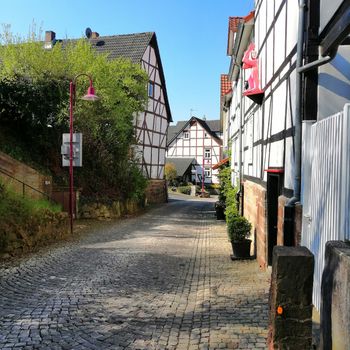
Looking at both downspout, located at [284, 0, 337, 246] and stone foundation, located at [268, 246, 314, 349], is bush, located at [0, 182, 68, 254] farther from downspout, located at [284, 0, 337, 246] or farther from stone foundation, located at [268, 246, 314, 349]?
stone foundation, located at [268, 246, 314, 349]

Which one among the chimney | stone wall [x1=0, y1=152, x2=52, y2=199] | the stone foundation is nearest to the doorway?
the stone foundation

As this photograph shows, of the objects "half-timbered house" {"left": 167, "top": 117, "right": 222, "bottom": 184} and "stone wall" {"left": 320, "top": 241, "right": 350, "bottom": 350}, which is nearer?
"stone wall" {"left": 320, "top": 241, "right": 350, "bottom": 350}

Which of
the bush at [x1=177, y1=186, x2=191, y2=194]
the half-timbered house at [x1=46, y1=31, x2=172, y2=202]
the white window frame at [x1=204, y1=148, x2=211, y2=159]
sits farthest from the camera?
the white window frame at [x1=204, y1=148, x2=211, y2=159]

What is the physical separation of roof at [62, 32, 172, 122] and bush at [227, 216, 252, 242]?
60.6 ft

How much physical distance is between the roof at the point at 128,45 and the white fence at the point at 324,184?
22658 millimetres

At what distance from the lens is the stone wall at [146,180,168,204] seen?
1163 inches

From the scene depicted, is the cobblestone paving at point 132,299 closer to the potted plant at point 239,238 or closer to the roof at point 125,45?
the potted plant at point 239,238

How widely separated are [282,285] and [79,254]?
7.20 m

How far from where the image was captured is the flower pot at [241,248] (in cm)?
1015

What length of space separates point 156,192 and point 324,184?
87.5ft

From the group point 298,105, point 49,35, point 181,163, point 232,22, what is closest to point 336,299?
point 298,105

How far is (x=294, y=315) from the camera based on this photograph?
364 cm

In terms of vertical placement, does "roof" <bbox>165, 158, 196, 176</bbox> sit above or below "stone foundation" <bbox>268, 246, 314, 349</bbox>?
above

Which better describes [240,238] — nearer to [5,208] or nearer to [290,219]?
[290,219]
